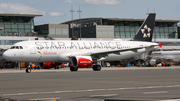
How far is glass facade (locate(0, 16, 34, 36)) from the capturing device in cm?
9619

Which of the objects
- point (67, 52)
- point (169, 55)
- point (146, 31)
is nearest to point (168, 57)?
point (169, 55)

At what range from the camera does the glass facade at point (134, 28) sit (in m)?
112

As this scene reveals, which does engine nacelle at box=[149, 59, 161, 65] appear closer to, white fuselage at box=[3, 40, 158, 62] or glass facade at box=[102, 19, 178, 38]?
white fuselage at box=[3, 40, 158, 62]

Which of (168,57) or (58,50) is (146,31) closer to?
(58,50)

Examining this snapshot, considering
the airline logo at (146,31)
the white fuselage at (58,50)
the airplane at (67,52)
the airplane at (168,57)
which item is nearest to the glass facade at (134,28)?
the airplane at (168,57)

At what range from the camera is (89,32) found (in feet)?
341

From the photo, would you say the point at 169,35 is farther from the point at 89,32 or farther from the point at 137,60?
the point at 137,60

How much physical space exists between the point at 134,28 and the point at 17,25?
4470 cm

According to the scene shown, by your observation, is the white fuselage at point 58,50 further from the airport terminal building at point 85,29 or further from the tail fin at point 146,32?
the airport terminal building at point 85,29

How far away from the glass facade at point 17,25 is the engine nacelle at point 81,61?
59841mm

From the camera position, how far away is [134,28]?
11631 centimetres

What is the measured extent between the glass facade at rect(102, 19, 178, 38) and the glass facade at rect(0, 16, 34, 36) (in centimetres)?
A: 2688

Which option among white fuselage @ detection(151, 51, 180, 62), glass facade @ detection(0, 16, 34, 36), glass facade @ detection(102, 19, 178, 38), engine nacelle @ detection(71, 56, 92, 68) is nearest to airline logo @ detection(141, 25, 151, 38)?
engine nacelle @ detection(71, 56, 92, 68)

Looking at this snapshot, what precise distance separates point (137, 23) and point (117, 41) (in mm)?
72914
